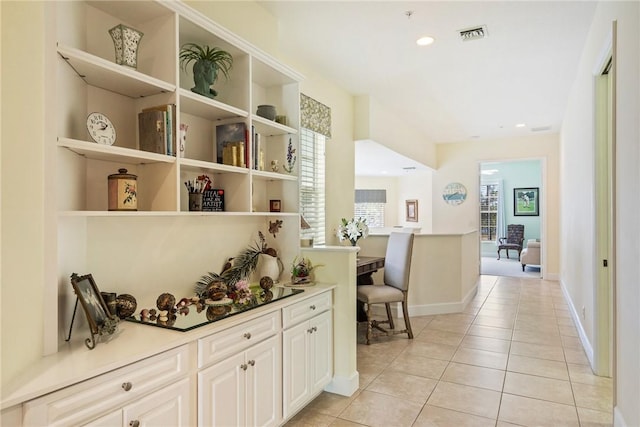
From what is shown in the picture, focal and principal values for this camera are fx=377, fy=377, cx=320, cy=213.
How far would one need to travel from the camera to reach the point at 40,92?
1.37 m

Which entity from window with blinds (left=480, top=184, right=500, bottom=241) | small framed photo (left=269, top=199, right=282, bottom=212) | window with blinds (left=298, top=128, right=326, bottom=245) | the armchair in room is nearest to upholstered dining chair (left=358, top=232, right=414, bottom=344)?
window with blinds (left=298, top=128, right=326, bottom=245)

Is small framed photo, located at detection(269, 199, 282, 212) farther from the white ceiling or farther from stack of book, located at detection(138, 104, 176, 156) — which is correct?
the white ceiling

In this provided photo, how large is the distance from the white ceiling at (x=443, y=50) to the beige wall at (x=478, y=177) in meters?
2.14

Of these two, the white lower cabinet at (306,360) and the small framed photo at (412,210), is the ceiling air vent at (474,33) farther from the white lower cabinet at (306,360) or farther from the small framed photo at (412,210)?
the small framed photo at (412,210)

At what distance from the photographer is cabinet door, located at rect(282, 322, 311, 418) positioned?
2.27 m

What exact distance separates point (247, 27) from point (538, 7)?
7.20 feet

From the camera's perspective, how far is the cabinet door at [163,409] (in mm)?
1435

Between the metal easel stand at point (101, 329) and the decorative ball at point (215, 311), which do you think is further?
the decorative ball at point (215, 311)

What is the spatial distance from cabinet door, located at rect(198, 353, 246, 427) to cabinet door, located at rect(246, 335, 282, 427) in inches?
2.3

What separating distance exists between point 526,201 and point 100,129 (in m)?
12.0

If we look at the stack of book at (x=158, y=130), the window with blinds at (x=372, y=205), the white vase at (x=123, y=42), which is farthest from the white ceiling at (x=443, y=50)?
the window with blinds at (x=372, y=205)

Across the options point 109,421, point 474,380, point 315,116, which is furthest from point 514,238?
point 109,421

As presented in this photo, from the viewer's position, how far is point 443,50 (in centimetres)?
357

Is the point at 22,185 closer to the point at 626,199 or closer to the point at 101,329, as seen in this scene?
the point at 101,329
